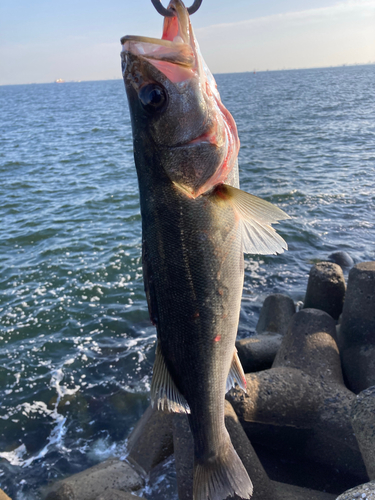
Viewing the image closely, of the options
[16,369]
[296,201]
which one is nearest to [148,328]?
[16,369]

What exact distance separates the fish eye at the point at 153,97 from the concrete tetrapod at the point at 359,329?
4238 millimetres

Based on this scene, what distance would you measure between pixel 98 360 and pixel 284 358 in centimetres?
423

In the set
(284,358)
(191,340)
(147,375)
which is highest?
(191,340)

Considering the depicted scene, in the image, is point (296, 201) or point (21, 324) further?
point (296, 201)

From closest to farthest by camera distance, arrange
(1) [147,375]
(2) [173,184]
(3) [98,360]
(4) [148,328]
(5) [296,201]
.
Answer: (2) [173,184] → (1) [147,375] → (3) [98,360] → (4) [148,328] → (5) [296,201]

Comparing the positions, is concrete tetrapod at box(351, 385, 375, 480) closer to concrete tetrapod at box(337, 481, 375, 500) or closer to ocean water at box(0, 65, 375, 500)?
concrete tetrapod at box(337, 481, 375, 500)

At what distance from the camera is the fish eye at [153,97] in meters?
2.37

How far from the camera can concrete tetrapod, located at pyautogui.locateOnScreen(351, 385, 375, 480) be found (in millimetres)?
3367

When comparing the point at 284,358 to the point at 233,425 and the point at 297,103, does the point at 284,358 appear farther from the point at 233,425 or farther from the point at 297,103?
the point at 297,103

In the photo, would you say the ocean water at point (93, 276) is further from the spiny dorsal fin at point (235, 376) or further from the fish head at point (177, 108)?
the fish head at point (177, 108)

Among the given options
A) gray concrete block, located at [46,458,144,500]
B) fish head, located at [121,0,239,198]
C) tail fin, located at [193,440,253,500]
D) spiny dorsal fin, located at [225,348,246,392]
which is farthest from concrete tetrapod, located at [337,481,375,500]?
gray concrete block, located at [46,458,144,500]

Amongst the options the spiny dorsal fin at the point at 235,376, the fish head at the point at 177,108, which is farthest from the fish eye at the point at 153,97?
the spiny dorsal fin at the point at 235,376

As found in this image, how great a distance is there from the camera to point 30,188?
61.0ft

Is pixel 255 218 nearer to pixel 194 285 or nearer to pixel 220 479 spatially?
pixel 194 285
